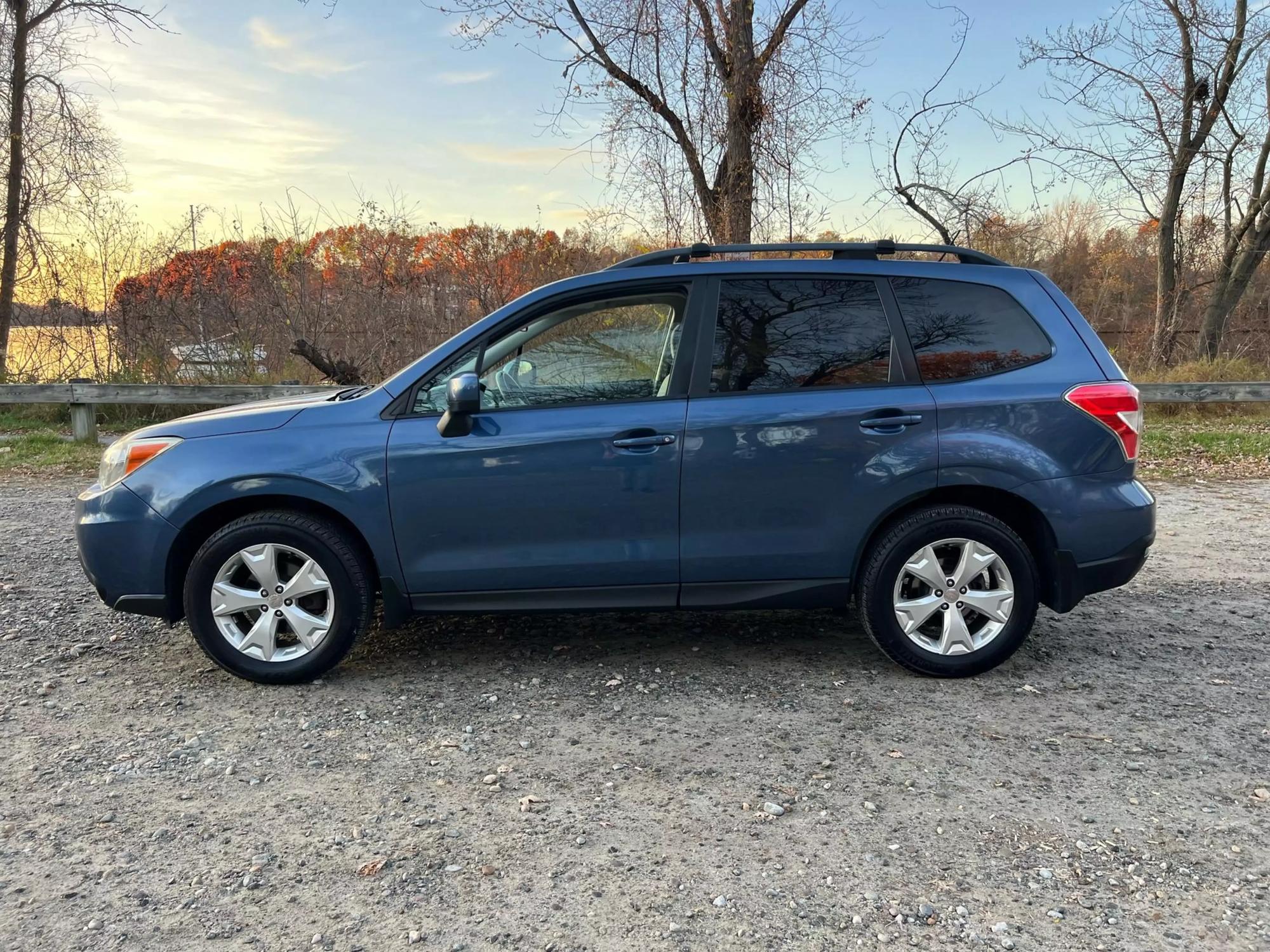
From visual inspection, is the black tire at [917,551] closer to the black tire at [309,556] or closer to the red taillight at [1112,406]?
the red taillight at [1112,406]

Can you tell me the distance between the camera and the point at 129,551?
3855mm

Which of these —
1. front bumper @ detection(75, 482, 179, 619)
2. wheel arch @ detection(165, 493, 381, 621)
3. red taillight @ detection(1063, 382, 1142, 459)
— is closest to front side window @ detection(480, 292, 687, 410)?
wheel arch @ detection(165, 493, 381, 621)

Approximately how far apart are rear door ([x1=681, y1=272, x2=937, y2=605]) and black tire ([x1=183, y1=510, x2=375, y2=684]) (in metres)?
1.46

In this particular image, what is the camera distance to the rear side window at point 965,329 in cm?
397

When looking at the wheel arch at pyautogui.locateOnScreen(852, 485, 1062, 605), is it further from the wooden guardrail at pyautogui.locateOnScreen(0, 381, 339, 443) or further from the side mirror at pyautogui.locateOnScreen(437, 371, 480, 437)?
the wooden guardrail at pyautogui.locateOnScreen(0, 381, 339, 443)

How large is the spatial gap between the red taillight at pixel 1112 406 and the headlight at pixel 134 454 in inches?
158

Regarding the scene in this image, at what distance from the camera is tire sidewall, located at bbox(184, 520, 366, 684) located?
12.5 ft

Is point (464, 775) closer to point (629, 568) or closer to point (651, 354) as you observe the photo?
point (629, 568)

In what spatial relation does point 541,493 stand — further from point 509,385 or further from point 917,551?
point 917,551

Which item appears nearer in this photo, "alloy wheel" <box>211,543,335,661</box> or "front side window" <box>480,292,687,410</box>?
"alloy wheel" <box>211,543,335,661</box>

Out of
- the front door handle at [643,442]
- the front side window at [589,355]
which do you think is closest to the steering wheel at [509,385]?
the front side window at [589,355]

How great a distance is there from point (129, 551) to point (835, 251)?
348 cm

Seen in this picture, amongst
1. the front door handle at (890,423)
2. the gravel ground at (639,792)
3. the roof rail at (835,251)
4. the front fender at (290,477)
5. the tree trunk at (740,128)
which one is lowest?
the gravel ground at (639,792)

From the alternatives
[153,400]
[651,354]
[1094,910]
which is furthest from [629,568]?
[153,400]
